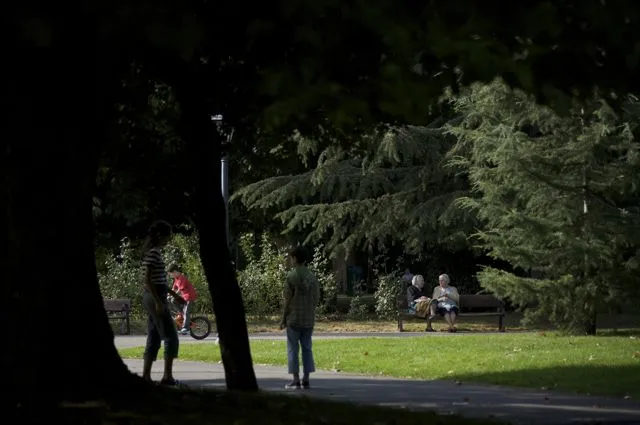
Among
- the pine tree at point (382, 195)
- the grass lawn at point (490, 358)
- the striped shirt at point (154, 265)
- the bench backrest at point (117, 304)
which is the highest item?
the pine tree at point (382, 195)

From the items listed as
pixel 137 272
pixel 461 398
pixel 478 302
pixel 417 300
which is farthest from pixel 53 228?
pixel 137 272

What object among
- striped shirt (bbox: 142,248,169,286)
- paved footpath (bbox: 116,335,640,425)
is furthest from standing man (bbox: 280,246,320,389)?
striped shirt (bbox: 142,248,169,286)

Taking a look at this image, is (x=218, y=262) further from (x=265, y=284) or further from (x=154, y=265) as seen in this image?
(x=265, y=284)

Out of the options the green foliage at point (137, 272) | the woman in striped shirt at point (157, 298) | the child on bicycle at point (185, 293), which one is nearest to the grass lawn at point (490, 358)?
the child on bicycle at point (185, 293)

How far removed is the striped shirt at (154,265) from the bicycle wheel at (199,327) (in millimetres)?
13923

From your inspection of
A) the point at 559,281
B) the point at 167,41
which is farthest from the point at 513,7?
the point at 559,281

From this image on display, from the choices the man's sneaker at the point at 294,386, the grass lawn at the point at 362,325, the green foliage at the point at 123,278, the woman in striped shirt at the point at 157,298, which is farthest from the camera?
the green foliage at the point at 123,278

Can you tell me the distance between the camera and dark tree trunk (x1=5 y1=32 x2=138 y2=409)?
26.6ft

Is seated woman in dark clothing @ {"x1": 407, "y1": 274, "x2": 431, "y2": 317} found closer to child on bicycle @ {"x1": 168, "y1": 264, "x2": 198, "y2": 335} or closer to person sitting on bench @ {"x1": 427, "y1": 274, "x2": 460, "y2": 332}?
person sitting on bench @ {"x1": 427, "y1": 274, "x2": 460, "y2": 332}

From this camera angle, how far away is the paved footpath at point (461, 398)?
12508 millimetres

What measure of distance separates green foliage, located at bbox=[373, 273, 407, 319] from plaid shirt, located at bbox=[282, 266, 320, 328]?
19.6m

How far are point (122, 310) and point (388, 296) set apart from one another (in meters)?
7.86

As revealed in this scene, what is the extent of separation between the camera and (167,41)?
602 centimetres

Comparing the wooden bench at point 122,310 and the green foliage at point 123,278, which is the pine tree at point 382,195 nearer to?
the green foliage at point 123,278
